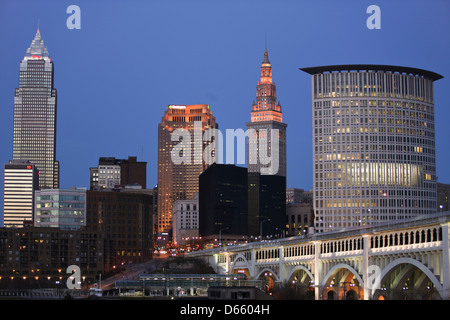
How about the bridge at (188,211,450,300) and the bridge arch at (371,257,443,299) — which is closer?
the bridge at (188,211,450,300)

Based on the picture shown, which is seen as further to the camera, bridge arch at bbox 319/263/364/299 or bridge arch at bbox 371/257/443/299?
bridge arch at bbox 319/263/364/299

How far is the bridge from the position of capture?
117m

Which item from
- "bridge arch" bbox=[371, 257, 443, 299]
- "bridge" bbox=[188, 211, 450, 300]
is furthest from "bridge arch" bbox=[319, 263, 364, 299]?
"bridge arch" bbox=[371, 257, 443, 299]

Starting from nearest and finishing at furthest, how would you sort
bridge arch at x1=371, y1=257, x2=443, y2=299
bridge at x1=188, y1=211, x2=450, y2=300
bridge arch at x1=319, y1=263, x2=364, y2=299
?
bridge at x1=188, y1=211, x2=450, y2=300 → bridge arch at x1=371, y1=257, x2=443, y2=299 → bridge arch at x1=319, y1=263, x2=364, y2=299

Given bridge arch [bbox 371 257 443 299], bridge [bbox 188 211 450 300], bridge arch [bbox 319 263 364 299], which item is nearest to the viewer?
bridge [bbox 188 211 450 300]

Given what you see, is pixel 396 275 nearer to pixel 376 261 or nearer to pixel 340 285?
pixel 376 261

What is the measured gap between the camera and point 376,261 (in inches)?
5428

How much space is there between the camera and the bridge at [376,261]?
117m

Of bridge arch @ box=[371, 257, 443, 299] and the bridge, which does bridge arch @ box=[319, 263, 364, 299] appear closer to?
the bridge

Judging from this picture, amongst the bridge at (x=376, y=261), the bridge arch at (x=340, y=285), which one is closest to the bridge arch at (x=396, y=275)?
the bridge at (x=376, y=261)

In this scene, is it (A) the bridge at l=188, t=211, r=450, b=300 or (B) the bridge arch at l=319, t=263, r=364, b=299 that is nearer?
(A) the bridge at l=188, t=211, r=450, b=300
